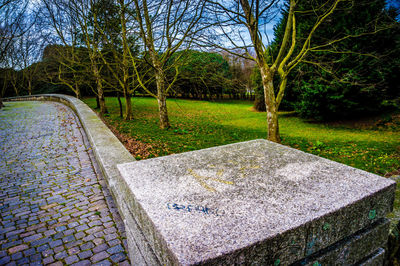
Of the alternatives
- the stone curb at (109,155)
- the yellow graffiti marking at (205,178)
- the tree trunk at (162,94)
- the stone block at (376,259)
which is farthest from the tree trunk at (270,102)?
the stone block at (376,259)

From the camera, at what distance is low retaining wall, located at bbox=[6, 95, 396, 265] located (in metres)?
1.17

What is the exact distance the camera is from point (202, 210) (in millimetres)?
1450

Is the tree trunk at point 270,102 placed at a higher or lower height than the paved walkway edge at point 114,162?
higher

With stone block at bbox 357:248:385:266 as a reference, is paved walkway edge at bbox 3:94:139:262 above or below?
above

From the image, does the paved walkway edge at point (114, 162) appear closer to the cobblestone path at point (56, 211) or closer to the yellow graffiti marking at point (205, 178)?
the cobblestone path at point (56, 211)

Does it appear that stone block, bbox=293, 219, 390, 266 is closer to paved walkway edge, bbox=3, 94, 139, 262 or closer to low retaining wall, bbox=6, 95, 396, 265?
low retaining wall, bbox=6, 95, 396, 265

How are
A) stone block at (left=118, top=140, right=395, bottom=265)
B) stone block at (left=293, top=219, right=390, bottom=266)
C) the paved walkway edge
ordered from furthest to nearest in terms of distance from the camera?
the paved walkway edge
stone block at (left=293, top=219, right=390, bottom=266)
stone block at (left=118, top=140, right=395, bottom=265)

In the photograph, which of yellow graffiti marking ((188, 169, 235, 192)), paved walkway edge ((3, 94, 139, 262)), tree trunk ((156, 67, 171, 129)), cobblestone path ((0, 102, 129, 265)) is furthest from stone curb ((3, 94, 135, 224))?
tree trunk ((156, 67, 171, 129))

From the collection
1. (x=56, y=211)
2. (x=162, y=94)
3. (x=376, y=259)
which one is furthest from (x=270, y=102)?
(x=56, y=211)

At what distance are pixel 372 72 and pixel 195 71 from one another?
9250 millimetres

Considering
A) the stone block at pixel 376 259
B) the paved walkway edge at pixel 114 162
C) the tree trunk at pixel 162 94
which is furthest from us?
the tree trunk at pixel 162 94

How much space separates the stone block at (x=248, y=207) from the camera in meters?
1.16

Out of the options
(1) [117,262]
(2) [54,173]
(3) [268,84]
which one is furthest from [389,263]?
(3) [268,84]

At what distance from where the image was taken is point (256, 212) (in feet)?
4.62
